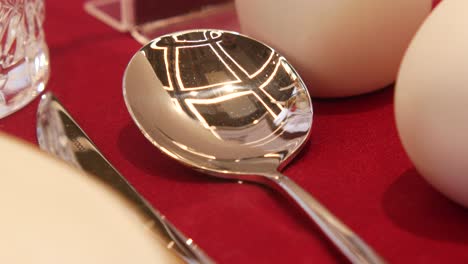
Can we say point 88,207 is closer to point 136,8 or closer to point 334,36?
point 334,36

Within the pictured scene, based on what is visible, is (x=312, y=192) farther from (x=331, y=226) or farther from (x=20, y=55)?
(x=20, y=55)

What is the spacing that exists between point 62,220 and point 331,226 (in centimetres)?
9

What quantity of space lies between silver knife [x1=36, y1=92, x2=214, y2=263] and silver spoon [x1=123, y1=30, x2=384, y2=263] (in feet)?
0.08

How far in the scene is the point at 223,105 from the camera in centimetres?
28

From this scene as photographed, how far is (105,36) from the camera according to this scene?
0.38 meters

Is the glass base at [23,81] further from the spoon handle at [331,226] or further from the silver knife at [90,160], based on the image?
the spoon handle at [331,226]

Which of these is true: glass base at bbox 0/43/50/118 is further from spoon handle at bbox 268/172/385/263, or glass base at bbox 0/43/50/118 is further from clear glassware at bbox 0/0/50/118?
spoon handle at bbox 268/172/385/263

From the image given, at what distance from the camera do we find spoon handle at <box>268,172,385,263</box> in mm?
201

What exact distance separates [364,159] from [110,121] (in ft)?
0.38

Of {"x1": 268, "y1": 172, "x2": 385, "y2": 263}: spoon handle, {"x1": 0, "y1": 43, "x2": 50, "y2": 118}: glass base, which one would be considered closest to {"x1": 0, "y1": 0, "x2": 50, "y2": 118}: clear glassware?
{"x1": 0, "y1": 43, "x2": 50, "y2": 118}: glass base

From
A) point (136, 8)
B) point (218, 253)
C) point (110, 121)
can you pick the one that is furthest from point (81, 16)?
point (218, 253)

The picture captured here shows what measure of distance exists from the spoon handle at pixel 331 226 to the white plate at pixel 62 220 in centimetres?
7

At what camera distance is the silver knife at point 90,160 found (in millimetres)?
209

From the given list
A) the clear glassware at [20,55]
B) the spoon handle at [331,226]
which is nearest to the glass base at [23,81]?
the clear glassware at [20,55]
